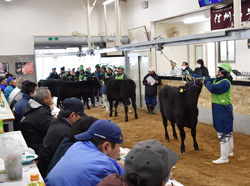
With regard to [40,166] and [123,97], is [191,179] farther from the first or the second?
[123,97]

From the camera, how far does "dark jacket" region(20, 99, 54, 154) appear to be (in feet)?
13.9

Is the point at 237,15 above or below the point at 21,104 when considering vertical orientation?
above

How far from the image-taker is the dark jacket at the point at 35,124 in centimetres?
424

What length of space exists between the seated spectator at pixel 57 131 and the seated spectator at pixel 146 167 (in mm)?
1927

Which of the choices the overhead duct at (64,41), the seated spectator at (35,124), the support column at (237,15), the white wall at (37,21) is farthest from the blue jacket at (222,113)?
the white wall at (37,21)

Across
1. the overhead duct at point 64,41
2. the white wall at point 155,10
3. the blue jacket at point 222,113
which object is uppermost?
the white wall at point 155,10

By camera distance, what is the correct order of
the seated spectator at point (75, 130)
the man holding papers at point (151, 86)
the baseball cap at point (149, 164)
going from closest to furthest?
the baseball cap at point (149, 164), the seated spectator at point (75, 130), the man holding papers at point (151, 86)

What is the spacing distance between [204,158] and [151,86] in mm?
5388

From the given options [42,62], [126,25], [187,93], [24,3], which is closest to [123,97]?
[187,93]

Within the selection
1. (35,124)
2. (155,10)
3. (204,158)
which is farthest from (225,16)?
(35,124)

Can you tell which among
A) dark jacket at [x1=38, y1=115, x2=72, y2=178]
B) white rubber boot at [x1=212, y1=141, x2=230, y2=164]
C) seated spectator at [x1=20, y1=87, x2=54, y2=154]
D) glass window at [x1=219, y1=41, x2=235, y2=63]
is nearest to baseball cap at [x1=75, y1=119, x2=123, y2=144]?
dark jacket at [x1=38, y1=115, x2=72, y2=178]

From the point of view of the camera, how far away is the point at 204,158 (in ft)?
19.7

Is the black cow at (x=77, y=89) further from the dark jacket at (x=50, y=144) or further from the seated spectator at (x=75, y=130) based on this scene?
the seated spectator at (x=75, y=130)

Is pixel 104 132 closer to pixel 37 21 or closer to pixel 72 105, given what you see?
pixel 72 105
